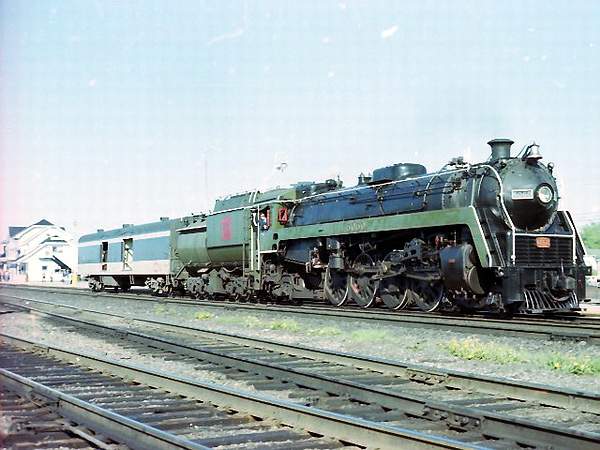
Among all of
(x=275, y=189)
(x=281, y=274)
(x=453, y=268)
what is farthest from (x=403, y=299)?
(x=275, y=189)

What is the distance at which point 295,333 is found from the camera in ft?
43.8

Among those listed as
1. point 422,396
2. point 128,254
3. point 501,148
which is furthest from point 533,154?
point 128,254

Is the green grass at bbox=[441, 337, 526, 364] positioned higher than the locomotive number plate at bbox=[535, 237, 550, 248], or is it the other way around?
the locomotive number plate at bbox=[535, 237, 550, 248]

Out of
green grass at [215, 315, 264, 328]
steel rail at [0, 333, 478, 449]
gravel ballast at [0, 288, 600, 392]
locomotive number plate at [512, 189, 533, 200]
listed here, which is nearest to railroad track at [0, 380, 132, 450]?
steel rail at [0, 333, 478, 449]

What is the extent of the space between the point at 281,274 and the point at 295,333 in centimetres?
711

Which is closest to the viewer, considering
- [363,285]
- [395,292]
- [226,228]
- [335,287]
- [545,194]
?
[545,194]

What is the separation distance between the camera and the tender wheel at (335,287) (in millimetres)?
18062

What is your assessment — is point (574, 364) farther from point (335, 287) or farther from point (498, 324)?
point (335, 287)

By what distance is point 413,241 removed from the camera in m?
15.2

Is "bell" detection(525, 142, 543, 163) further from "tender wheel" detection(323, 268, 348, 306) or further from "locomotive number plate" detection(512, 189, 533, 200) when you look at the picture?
"tender wheel" detection(323, 268, 348, 306)

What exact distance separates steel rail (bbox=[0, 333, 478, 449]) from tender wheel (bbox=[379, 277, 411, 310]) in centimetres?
862

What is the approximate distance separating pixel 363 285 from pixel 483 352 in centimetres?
771

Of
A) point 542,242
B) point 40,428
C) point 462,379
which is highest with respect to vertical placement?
point 542,242

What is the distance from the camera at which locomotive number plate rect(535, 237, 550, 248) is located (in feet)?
45.9
